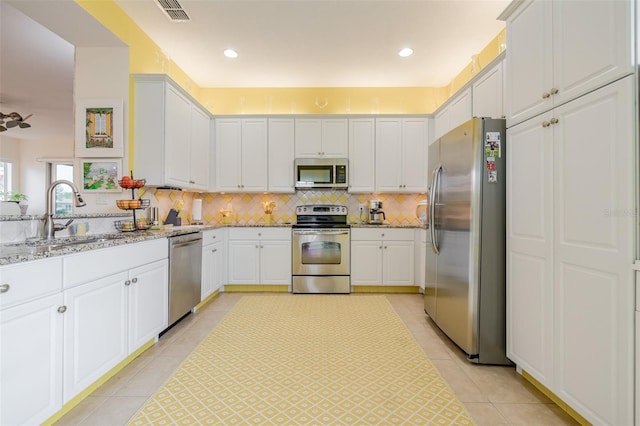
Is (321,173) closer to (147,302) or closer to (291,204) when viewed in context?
(291,204)

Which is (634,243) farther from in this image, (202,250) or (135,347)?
(202,250)

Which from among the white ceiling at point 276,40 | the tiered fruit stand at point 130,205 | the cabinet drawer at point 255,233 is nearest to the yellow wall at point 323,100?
the white ceiling at point 276,40

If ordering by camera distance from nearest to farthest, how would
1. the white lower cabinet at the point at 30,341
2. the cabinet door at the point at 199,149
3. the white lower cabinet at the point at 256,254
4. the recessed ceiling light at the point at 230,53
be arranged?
the white lower cabinet at the point at 30,341 < the recessed ceiling light at the point at 230,53 < the cabinet door at the point at 199,149 < the white lower cabinet at the point at 256,254

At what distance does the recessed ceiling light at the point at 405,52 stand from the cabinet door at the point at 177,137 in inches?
106

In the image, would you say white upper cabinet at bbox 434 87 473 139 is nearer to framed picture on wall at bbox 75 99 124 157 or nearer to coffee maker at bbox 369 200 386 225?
coffee maker at bbox 369 200 386 225

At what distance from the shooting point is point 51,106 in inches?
198

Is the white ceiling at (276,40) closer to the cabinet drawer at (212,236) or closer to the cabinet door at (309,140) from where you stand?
the cabinet door at (309,140)

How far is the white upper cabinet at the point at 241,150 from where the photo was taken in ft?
14.1

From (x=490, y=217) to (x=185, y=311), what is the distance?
9.52 feet

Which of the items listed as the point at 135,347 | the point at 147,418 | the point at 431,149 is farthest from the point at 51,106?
the point at 431,149


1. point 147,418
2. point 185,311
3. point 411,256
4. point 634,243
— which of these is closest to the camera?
point 634,243

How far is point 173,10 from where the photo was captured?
2.72m

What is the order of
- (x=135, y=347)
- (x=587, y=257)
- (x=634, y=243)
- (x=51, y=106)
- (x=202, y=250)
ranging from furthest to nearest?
1. (x=51, y=106)
2. (x=202, y=250)
3. (x=135, y=347)
4. (x=587, y=257)
5. (x=634, y=243)

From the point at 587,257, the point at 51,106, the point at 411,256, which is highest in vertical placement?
the point at 51,106
